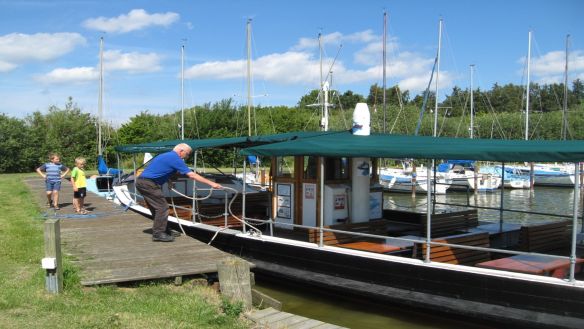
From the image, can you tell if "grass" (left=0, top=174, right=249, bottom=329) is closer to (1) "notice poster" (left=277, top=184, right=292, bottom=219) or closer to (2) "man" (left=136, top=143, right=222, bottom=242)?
(2) "man" (left=136, top=143, right=222, bottom=242)

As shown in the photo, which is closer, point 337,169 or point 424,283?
point 424,283

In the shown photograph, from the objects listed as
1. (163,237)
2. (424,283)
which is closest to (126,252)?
(163,237)

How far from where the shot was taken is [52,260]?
21.2ft

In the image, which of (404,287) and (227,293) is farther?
(404,287)

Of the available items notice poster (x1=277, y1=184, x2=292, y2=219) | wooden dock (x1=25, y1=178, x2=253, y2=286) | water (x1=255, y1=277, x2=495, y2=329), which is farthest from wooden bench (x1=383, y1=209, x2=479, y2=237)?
wooden dock (x1=25, y1=178, x2=253, y2=286)

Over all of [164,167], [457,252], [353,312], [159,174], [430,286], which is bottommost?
[353,312]

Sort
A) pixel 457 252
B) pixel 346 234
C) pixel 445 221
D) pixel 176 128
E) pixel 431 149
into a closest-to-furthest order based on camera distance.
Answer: pixel 431 149
pixel 457 252
pixel 346 234
pixel 445 221
pixel 176 128

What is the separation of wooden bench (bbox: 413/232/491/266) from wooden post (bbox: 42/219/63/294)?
478 centimetres

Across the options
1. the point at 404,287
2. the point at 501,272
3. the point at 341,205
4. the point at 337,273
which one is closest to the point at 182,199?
the point at 341,205

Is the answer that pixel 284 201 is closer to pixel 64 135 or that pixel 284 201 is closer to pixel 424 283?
pixel 424 283

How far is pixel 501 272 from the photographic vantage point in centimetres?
669

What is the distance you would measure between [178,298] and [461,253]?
419 centimetres

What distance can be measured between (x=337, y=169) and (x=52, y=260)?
4.91m

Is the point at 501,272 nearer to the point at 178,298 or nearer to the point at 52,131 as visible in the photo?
the point at 178,298
